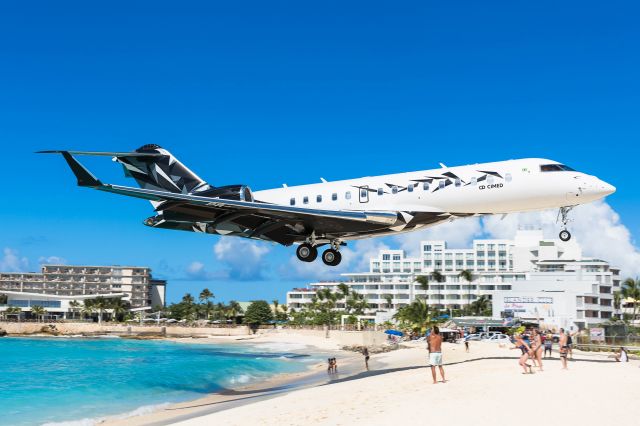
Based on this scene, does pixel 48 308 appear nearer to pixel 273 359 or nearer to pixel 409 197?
pixel 273 359

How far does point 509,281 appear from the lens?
132375mm

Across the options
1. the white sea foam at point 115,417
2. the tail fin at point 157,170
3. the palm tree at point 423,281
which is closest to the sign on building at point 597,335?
the white sea foam at point 115,417

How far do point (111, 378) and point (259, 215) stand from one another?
3566 cm

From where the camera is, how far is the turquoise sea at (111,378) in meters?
41.6

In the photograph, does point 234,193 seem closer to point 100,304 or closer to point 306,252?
point 306,252

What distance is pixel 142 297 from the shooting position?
193 metres

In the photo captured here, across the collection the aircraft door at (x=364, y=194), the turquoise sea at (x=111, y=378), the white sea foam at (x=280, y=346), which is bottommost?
the white sea foam at (x=280, y=346)

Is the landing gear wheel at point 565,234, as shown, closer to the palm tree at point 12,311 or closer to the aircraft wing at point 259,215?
the aircraft wing at point 259,215

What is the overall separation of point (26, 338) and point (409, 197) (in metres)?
126

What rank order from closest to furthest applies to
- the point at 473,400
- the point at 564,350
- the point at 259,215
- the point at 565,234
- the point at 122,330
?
the point at 473,400, the point at 565,234, the point at 564,350, the point at 259,215, the point at 122,330

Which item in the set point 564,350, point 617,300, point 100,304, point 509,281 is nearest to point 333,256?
point 564,350

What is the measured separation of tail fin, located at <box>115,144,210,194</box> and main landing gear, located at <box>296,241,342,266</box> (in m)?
7.15

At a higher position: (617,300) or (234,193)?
(234,193)

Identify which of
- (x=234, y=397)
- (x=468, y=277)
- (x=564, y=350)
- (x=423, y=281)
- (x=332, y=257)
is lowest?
(x=234, y=397)
